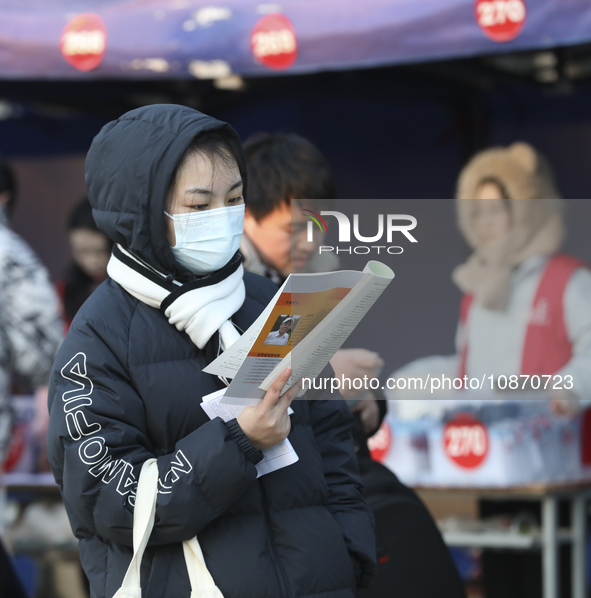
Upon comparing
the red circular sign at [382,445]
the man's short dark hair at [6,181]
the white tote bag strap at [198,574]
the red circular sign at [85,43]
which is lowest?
the red circular sign at [382,445]

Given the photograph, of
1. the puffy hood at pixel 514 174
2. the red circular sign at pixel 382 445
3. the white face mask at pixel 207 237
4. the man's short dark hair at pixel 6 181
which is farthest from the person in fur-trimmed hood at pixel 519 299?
the man's short dark hair at pixel 6 181

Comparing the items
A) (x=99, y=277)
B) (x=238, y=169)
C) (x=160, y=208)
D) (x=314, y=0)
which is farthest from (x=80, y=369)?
(x=99, y=277)

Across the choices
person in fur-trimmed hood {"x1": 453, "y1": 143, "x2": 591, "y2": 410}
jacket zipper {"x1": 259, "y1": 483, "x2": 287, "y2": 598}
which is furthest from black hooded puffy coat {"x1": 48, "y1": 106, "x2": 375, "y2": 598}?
person in fur-trimmed hood {"x1": 453, "y1": 143, "x2": 591, "y2": 410}

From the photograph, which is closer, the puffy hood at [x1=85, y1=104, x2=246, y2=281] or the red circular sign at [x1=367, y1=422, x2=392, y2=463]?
the puffy hood at [x1=85, y1=104, x2=246, y2=281]

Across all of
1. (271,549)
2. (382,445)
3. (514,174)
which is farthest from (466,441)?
(271,549)

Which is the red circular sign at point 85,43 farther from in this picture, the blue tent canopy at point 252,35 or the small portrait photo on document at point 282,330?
the small portrait photo on document at point 282,330

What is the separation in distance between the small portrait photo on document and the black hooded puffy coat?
0.57 feet

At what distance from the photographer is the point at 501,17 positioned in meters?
3.52

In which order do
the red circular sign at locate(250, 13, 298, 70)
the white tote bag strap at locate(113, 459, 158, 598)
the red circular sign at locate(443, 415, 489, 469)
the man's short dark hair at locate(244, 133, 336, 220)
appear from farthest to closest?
the red circular sign at locate(250, 13, 298, 70) → the red circular sign at locate(443, 415, 489, 469) → the man's short dark hair at locate(244, 133, 336, 220) → the white tote bag strap at locate(113, 459, 158, 598)

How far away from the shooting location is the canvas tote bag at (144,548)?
1.41 m

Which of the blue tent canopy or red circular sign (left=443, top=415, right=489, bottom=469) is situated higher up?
the blue tent canopy

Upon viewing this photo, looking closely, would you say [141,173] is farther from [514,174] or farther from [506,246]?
[514,174]

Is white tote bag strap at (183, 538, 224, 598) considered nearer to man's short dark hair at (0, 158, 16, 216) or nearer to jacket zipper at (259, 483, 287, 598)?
jacket zipper at (259, 483, 287, 598)

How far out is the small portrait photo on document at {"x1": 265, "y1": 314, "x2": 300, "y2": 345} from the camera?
4.61 feet
